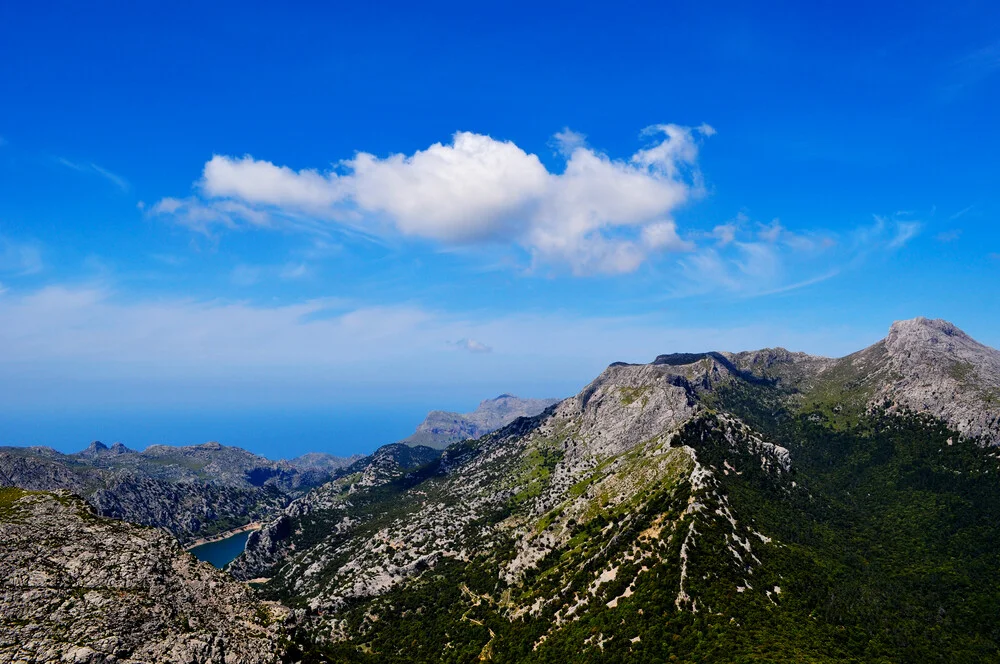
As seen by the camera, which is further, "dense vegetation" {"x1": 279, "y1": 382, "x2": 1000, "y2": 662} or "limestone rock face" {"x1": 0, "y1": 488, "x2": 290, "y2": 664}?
"dense vegetation" {"x1": 279, "y1": 382, "x2": 1000, "y2": 662}

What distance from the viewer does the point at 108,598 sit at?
75438 millimetres

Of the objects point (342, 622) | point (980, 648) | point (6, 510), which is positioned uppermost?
point (6, 510)

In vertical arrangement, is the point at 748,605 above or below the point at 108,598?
below

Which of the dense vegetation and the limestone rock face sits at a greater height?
the limestone rock face

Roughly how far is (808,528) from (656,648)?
330 ft

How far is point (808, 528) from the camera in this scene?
590 feet

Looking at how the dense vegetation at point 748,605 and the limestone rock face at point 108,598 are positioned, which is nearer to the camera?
the limestone rock face at point 108,598

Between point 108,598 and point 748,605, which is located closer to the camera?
point 108,598

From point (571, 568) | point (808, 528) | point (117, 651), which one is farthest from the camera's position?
point (808, 528)

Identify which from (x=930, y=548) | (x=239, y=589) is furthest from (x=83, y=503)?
(x=930, y=548)

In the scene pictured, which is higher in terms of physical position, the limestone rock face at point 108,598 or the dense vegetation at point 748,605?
the limestone rock face at point 108,598

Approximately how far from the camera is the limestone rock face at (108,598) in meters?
68.6

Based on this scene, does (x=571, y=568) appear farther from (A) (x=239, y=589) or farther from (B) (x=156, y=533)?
(B) (x=156, y=533)

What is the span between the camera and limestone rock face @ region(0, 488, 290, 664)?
6856 cm
